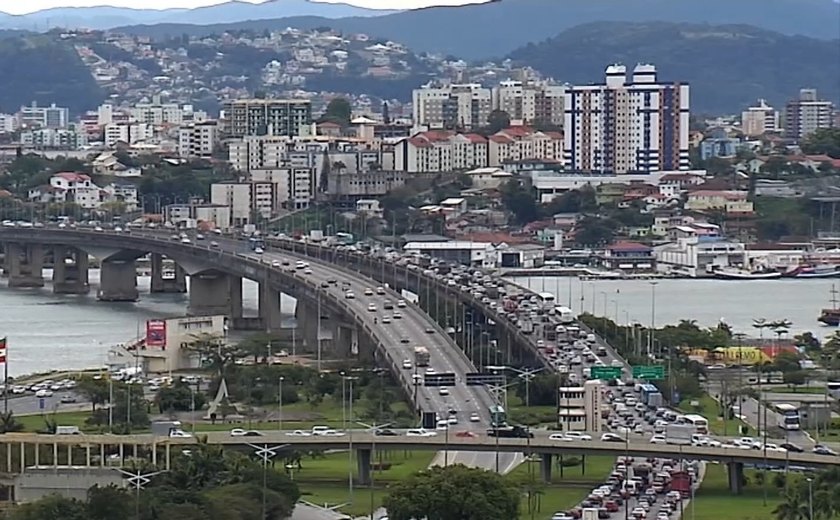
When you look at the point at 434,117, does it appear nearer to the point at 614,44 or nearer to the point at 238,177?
the point at 238,177

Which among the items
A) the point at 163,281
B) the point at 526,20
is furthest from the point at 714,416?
the point at 526,20

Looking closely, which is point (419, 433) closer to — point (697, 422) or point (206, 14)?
point (697, 422)

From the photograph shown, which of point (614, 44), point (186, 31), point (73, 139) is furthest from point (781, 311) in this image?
point (186, 31)

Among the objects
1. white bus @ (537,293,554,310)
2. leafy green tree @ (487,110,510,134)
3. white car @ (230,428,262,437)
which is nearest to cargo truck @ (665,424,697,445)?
white car @ (230,428,262,437)

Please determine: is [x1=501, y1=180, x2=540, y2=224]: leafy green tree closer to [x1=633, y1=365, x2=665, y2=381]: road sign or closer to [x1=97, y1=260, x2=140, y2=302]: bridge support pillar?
[x1=97, y1=260, x2=140, y2=302]: bridge support pillar

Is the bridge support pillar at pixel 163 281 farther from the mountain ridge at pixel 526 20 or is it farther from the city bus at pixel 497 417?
the mountain ridge at pixel 526 20

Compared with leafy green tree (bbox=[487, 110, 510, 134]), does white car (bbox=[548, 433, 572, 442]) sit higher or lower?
lower
